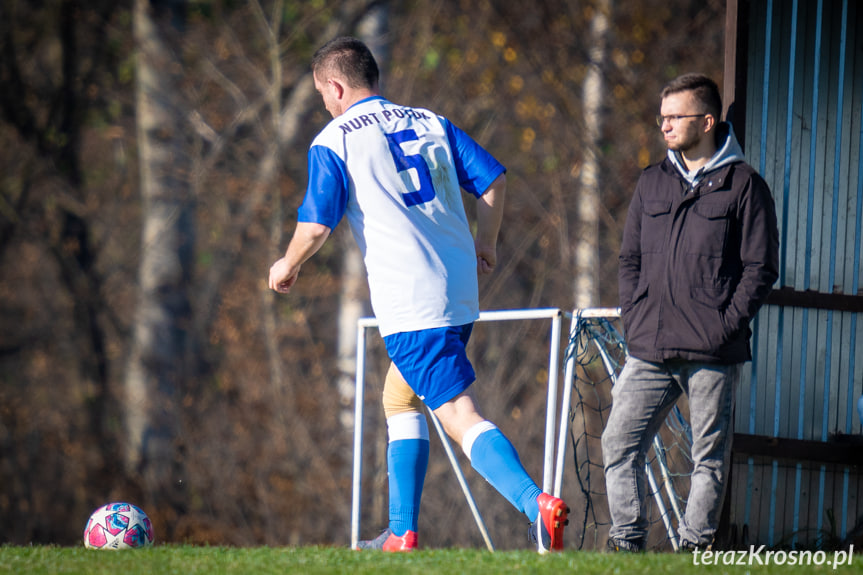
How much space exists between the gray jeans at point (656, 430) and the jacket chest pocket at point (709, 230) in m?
0.45

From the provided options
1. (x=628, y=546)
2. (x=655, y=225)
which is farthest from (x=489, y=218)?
(x=628, y=546)

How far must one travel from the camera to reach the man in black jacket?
151 inches

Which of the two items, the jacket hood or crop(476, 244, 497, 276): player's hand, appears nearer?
the jacket hood

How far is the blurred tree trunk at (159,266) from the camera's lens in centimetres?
1203

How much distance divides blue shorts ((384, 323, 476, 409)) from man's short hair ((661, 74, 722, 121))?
1363 mm

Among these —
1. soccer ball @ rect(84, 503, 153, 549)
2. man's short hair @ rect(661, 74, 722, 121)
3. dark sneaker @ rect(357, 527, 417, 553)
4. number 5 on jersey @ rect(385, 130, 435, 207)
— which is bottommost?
soccer ball @ rect(84, 503, 153, 549)

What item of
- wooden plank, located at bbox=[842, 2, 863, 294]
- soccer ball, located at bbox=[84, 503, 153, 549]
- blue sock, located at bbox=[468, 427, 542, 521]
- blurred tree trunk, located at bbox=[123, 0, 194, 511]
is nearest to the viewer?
blue sock, located at bbox=[468, 427, 542, 521]

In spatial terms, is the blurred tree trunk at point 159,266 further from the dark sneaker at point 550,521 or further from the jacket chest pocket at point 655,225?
the dark sneaker at point 550,521

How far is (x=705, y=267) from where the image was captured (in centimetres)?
390

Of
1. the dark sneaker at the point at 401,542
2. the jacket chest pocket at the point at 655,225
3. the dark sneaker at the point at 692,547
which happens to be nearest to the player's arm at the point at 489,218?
the jacket chest pocket at the point at 655,225

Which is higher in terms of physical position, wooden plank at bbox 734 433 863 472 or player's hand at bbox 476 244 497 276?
player's hand at bbox 476 244 497 276

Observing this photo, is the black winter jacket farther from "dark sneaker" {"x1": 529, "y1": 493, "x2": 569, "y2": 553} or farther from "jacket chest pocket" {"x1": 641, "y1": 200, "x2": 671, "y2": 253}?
"dark sneaker" {"x1": 529, "y1": 493, "x2": 569, "y2": 553}

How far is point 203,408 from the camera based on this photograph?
472 inches

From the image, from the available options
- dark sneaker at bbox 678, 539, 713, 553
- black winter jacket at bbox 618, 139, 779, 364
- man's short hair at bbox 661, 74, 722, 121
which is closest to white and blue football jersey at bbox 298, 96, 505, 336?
black winter jacket at bbox 618, 139, 779, 364
